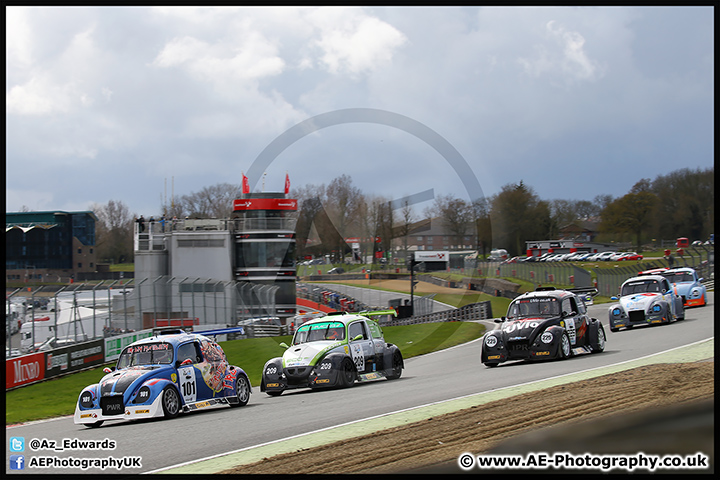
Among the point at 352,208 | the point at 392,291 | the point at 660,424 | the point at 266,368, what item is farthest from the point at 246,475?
the point at 392,291

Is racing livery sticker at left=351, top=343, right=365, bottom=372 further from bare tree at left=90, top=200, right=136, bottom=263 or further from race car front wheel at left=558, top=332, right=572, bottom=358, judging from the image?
bare tree at left=90, top=200, right=136, bottom=263

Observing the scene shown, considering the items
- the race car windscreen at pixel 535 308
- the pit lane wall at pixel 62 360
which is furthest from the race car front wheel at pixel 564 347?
the pit lane wall at pixel 62 360

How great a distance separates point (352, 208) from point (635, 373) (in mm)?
22559

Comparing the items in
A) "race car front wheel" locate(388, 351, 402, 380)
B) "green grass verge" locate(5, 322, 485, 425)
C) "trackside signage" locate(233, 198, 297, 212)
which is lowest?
"green grass verge" locate(5, 322, 485, 425)

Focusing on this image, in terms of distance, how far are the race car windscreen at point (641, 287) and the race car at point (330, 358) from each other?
38.6 feet

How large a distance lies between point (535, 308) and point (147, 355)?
9536 mm

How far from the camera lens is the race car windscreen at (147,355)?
12.8 metres

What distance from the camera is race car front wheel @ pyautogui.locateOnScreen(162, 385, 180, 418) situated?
12062mm

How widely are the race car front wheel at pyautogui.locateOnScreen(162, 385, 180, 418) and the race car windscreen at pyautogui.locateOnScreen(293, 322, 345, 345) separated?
3.96 meters

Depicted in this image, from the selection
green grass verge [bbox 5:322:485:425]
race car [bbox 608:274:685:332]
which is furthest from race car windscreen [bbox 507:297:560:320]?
green grass verge [bbox 5:322:485:425]

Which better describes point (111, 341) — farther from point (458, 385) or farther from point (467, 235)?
point (467, 235)

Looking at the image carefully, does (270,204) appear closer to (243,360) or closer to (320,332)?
(243,360)

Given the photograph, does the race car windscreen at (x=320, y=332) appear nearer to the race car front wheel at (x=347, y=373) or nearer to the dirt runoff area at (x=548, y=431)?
the race car front wheel at (x=347, y=373)

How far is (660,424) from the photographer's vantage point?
669cm
